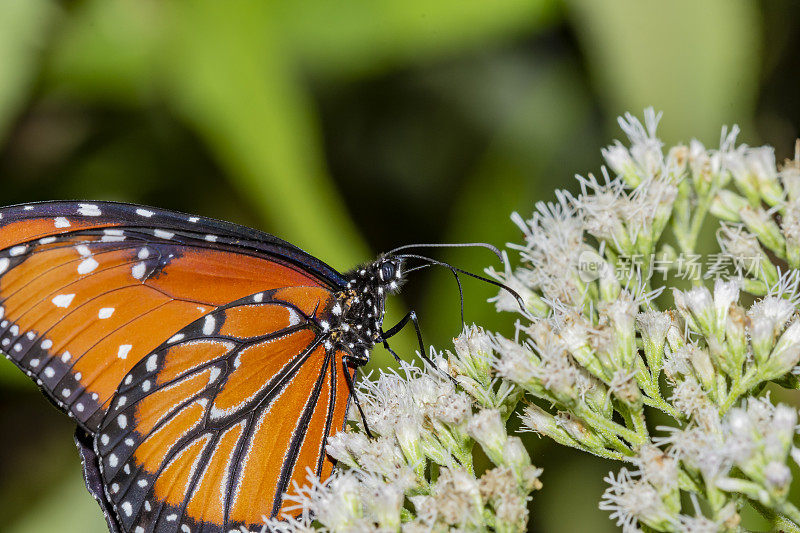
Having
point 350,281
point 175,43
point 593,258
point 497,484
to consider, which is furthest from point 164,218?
point 593,258

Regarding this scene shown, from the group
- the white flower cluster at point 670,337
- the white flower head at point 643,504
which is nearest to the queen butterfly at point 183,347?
the white flower cluster at point 670,337

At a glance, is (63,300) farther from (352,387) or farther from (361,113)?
(361,113)

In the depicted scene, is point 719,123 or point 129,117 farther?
point 129,117

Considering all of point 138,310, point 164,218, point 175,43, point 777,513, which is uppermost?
point 175,43

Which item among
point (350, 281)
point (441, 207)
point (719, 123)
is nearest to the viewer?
point (350, 281)

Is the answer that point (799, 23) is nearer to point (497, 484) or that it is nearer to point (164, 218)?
point (497, 484)

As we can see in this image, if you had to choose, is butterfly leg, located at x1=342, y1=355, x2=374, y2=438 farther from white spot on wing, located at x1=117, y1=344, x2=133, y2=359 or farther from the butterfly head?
white spot on wing, located at x1=117, y1=344, x2=133, y2=359

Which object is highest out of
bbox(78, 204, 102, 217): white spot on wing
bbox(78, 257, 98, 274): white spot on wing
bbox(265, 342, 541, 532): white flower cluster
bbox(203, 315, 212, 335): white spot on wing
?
bbox(78, 204, 102, 217): white spot on wing

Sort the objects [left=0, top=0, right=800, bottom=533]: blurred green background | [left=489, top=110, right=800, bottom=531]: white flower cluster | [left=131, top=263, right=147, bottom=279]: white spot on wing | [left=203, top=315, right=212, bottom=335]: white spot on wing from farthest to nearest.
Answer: [left=0, top=0, right=800, bottom=533]: blurred green background, [left=203, top=315, right=212, bottom=335]: white spot on wing, [left=131, top=263, right=147, bottom=279]: white spot on wing, [left=489, top=110, right=800, bottom=531]: white flower cluster

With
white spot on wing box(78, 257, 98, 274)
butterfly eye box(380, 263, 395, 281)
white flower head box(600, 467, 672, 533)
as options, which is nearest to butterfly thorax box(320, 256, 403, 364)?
butterfly eye box(380, 263, 395, 281)
